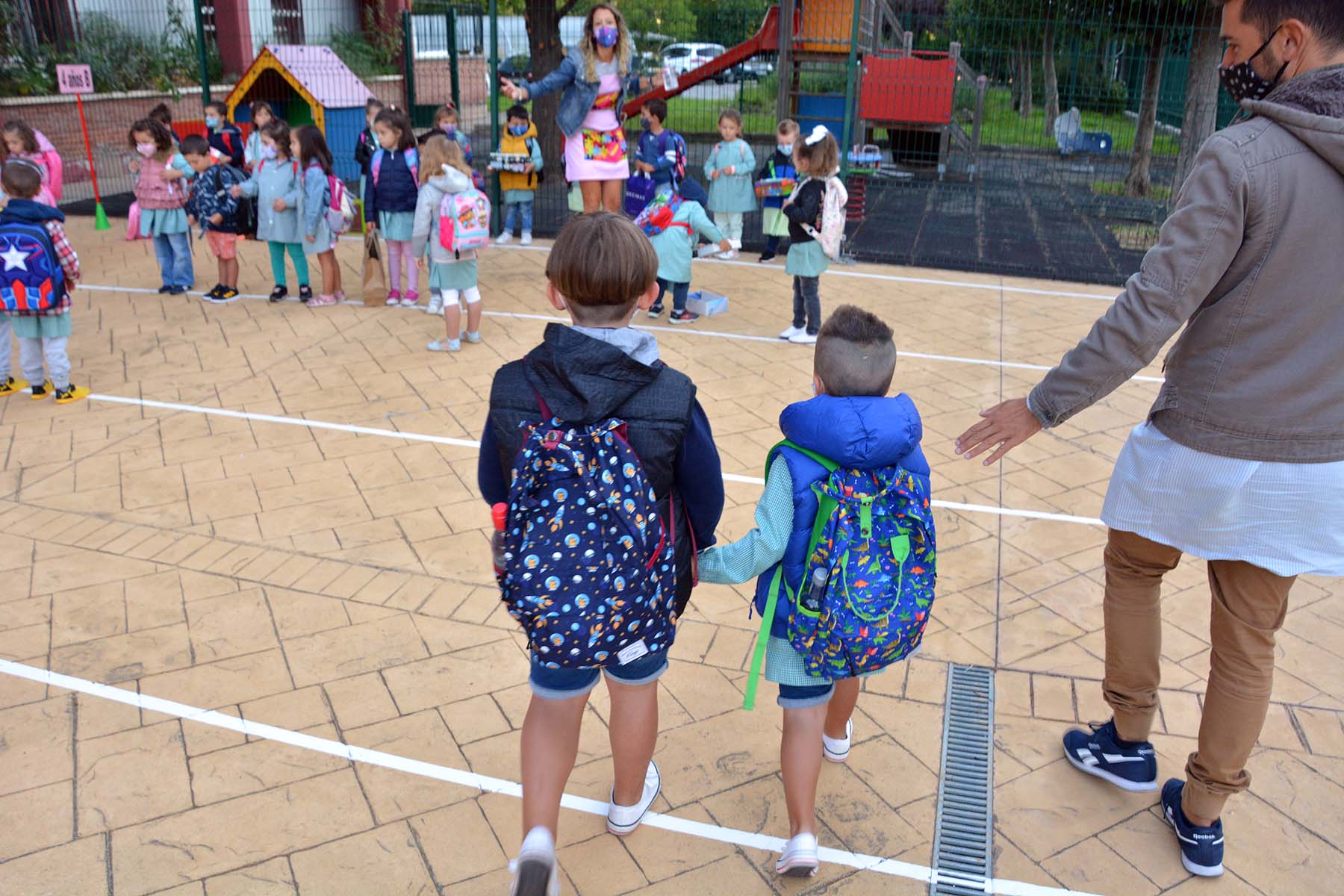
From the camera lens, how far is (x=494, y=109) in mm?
11516

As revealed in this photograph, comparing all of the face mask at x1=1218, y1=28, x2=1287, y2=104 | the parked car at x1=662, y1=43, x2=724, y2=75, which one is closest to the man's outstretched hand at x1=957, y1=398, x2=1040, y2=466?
the face mask at x1=1218, y1=28, x2=1287, y2=104

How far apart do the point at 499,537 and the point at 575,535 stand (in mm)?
230

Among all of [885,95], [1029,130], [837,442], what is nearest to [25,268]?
[837,442]

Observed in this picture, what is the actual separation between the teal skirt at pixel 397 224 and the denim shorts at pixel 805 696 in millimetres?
6441

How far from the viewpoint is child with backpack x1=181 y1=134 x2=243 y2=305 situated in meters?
8.34

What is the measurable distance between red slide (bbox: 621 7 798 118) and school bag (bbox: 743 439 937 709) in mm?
13320

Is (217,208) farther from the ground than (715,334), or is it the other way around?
(217,208)

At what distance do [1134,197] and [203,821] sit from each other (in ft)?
48.3

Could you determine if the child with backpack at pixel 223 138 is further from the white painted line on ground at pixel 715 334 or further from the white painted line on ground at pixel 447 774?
the white painted line on ground at pixel 447 774

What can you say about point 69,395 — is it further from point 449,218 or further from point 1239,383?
point 1239,383

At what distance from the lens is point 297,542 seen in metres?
4.60

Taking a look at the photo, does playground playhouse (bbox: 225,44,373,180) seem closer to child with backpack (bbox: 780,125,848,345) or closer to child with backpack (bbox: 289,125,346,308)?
child with backpack (bbox: 289,125,346,308)

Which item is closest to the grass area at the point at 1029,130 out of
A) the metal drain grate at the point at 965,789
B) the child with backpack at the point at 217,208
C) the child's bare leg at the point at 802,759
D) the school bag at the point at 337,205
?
the school bag at the point at 337,205

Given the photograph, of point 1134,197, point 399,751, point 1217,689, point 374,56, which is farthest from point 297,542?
point 374,56
